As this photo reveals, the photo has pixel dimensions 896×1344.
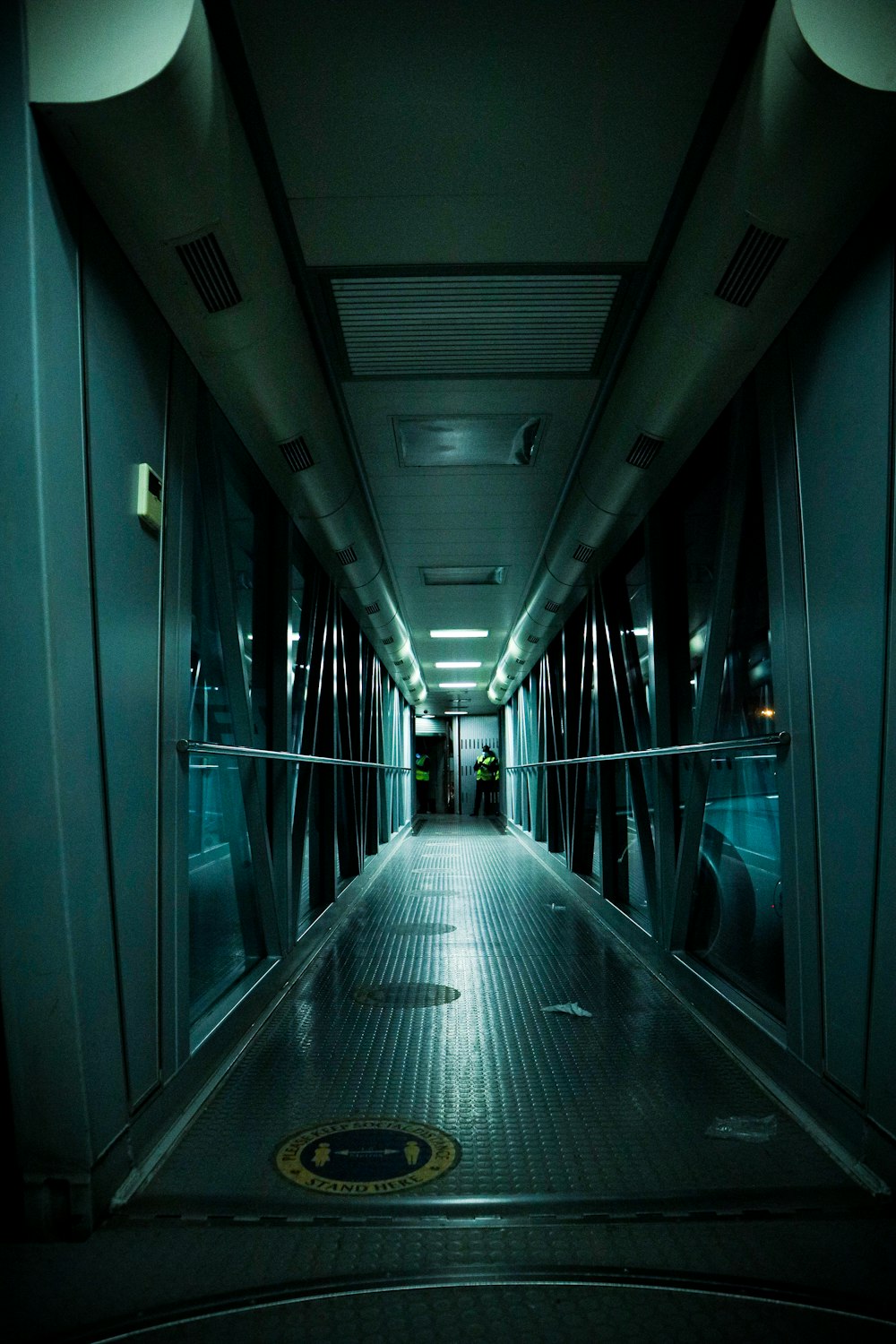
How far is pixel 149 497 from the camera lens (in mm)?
1990

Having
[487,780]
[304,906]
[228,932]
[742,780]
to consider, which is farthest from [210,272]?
[487,780]

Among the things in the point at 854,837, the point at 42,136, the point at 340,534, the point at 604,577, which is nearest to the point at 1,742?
the point at 42,136

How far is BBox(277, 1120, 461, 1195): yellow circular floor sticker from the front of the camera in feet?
5.69

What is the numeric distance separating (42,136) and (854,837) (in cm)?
225

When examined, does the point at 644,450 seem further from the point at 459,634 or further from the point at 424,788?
the point at 424,788

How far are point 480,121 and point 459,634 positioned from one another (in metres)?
7.91

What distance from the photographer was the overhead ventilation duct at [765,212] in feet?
4.97

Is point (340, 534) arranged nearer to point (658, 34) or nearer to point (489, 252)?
point (489, 252)

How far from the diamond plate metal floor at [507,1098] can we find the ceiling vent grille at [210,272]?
213cm

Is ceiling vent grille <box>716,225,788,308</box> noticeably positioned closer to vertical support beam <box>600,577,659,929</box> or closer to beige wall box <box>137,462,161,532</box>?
beige wall box <box>137,462,161,532</box>

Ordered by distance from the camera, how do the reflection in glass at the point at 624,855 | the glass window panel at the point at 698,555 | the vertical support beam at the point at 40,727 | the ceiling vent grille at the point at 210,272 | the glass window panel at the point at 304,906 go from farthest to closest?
the reflection in glass at the point at 624,855, the glass window panel at the point at 304,906, the glass window panel at the point at 698,555, the ceiling vent grille at the point at 210,272, the vertical support beam at the point at 40,727

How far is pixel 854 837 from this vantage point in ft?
6.02

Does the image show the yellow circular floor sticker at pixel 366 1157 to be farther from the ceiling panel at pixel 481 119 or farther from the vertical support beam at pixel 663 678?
the ceiling panel at pixel 481 119

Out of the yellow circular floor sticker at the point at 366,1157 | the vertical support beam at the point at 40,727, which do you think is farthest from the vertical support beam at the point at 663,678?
the vertical support beam at the point at 40,727
